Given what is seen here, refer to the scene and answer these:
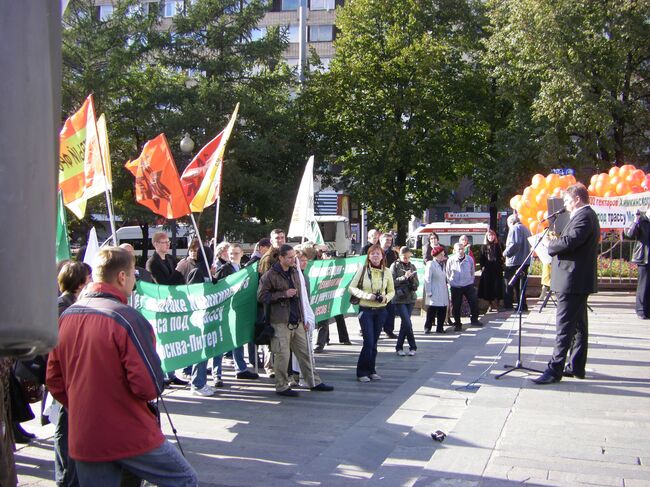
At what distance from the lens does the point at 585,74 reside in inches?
1125

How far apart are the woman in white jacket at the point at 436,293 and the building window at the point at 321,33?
4626 cm

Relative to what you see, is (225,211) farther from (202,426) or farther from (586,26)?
(202,426)

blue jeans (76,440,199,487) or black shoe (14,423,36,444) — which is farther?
black shoe (14,423,36,444)

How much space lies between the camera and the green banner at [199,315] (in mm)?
8070

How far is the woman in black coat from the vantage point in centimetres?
1620

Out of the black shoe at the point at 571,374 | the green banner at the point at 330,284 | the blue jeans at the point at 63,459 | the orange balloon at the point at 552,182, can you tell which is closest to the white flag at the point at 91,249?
the blue jeans at the point at 63,459

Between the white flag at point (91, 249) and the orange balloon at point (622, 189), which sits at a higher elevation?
the orange balloon at point (622, 189)

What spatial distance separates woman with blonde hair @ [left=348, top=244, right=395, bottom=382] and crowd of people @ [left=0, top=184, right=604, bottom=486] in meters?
0.02

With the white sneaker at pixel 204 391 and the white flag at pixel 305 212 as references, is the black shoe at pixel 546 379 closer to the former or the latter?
the white sneaker at pixel 204 391

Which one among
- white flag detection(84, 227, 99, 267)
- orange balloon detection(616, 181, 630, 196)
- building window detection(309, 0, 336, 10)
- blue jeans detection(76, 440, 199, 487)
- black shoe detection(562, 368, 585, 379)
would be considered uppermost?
building window detection(309, 0, 336, 10)

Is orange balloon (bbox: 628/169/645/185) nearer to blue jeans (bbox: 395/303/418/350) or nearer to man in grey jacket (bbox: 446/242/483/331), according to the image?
man in grey jacket (bbox: 446/242/483/331)

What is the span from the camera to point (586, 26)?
28.9 meters

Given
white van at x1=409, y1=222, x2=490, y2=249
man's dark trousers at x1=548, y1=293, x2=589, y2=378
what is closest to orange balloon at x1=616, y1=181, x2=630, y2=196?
man's dark trousers at x1=548, y1=293, x2=589, y2=378

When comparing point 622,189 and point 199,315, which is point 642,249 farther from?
point 199,315
